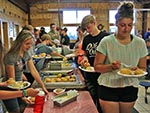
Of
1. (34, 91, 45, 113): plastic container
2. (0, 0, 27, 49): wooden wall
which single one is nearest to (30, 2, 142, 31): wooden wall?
(0, 0, 27, 49): wooden wall

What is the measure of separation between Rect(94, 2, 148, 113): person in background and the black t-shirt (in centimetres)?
77

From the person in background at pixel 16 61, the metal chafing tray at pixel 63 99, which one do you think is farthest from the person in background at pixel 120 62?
the person in background at pixel 16 61

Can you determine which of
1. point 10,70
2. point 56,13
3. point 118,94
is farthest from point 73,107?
point 56,13

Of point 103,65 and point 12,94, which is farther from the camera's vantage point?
point 103,65

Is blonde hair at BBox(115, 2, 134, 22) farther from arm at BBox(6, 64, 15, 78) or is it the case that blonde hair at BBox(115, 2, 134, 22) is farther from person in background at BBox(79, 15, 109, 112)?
arm at BBox(6, 64, 15, 78)

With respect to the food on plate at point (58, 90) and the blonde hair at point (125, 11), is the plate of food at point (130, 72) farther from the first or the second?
the food on plate at point (58, 90)

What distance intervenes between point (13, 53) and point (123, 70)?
1.10m

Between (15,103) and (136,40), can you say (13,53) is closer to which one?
(15,103)

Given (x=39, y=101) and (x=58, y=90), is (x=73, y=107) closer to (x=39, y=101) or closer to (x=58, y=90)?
(x=58, y=90)

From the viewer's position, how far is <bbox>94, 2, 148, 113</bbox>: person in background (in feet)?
5.33

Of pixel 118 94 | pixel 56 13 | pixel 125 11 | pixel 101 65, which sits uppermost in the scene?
pixel 56 13

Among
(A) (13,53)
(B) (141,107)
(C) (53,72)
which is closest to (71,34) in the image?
(B) (141,107)

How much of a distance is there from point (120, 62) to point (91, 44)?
858 mm

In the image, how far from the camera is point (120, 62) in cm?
163
